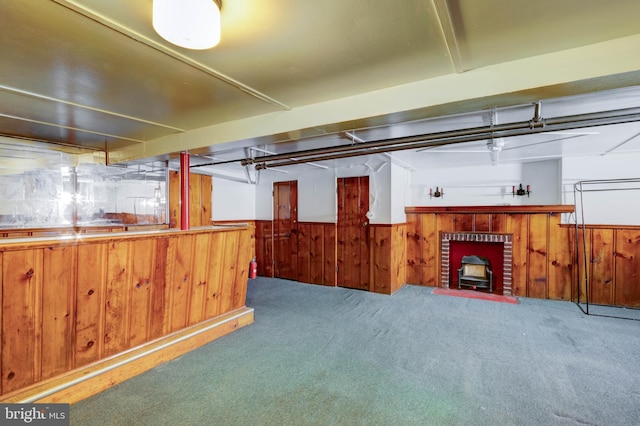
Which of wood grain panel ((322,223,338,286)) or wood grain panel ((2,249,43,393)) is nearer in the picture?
wood grain panel ((2,249,43,393))

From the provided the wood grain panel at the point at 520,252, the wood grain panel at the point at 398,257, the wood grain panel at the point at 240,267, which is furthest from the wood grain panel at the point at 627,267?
the wood grain panel at the point at 240,267

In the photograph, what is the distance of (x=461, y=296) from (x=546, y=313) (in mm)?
1081

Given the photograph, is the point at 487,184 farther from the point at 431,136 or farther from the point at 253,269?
the point at 253,269

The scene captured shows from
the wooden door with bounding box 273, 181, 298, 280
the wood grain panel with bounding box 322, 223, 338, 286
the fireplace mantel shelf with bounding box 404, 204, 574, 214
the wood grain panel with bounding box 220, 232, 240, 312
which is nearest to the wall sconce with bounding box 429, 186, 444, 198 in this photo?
the fireplace mantel shelf with bounding box 404, 204, 574, 214

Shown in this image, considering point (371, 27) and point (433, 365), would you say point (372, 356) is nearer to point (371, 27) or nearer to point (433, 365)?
point (433, 365)

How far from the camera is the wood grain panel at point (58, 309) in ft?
6.58

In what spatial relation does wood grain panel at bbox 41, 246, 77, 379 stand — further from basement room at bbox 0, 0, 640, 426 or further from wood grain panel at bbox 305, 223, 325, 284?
wood grain panel at bbox 305, 223, 325, 284

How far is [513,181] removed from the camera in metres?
4.93

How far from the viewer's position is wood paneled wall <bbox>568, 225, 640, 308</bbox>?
13.4 feet

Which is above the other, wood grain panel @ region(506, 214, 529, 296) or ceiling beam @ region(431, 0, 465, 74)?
ceiling beam @ region(431, 0, 465, 74)

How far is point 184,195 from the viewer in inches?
127

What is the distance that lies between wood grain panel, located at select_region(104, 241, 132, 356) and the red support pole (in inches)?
28.6

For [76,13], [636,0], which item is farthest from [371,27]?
[76,13]

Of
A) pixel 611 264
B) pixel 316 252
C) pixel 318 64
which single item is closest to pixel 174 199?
pixel 316 252
